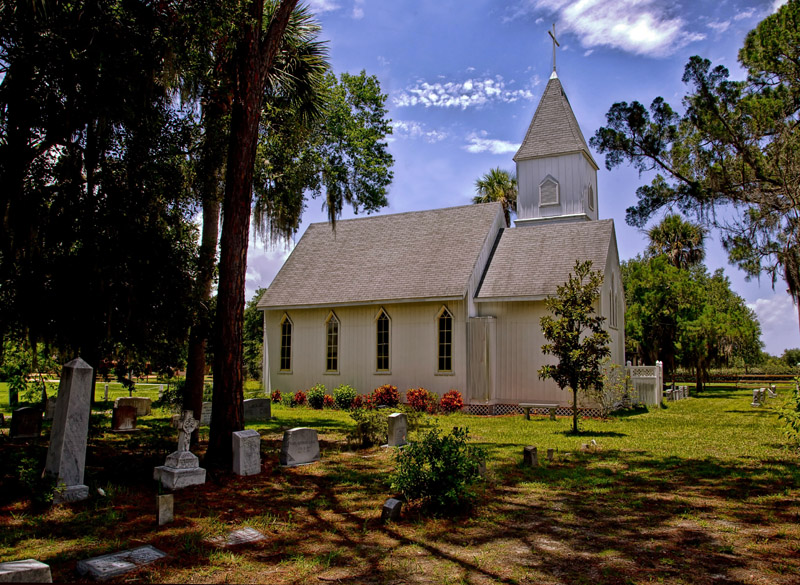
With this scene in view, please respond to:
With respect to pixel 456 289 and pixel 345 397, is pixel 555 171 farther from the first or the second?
pixel 345 397

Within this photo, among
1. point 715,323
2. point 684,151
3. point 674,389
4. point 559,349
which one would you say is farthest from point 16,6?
point 715,323

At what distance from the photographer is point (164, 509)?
24.7 feet

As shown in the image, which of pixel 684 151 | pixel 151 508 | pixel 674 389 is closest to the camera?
pixel 151 508

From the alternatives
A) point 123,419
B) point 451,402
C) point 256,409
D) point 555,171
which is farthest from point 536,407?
point 123,419

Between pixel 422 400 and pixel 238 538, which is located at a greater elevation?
pixel 422 400

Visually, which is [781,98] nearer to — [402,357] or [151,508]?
[402,357]

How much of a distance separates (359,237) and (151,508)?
22147 mm

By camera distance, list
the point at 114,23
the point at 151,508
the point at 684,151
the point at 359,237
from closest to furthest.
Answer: the point at 151,508 → the point at 114,23 → the point at 684,151 → the point at 359,237

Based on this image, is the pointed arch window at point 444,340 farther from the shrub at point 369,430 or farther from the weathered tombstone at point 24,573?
the weathered tombstone at point 24,573

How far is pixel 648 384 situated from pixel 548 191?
1024cm

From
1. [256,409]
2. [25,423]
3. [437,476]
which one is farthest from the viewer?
[256,409]

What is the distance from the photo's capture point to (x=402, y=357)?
81.2 ft

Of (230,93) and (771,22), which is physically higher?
(771,22)

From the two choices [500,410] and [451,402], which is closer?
[451,402]
